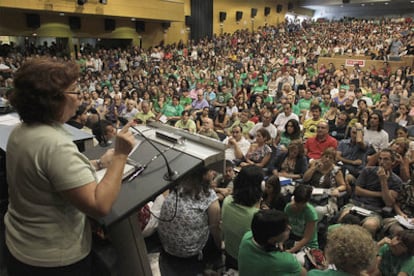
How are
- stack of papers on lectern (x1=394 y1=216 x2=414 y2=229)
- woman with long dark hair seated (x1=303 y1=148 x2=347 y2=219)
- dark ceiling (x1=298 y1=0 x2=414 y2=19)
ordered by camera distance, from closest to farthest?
stack of papers on lectern (x1=394 y1=216 x2=414 y2=229)
woman with long dark hair seated (x1=303 y1=148 x2=347 y2=219)
dark ceiling (x1=298 y1=0 x2=414 y2=19)

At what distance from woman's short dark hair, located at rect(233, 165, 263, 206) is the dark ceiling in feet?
77.0

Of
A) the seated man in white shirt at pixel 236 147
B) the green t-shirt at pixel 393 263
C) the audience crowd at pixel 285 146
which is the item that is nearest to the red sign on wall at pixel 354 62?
the audience crowd at pixel 285 146

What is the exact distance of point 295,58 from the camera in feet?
40.2

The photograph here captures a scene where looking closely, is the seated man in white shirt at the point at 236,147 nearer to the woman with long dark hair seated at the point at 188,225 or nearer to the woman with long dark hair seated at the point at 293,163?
the woman with long dark hair seated at the point at 293,163

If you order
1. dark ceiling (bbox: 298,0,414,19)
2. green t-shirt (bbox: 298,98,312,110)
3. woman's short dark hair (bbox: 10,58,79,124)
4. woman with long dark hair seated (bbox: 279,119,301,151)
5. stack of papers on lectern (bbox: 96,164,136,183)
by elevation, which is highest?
dark ceiling (bbox: 298,0,414,19)

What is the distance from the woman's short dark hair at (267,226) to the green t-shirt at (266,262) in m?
0.05

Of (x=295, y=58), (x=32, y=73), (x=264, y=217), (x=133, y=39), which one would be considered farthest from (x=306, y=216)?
(x=133, y=39)

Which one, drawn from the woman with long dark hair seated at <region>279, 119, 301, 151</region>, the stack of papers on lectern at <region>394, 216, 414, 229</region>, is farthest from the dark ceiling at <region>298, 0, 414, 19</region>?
the stack of papers on lectern at <region>394, 216, 414, 229</region>

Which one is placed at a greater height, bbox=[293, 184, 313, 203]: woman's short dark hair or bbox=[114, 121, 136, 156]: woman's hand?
bbox=[114, 121, 136, 156]: woman's hand

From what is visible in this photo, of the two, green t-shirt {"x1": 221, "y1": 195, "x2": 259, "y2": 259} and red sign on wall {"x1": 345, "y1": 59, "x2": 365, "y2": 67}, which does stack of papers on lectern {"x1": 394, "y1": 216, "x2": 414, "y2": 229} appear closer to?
green t-shirt {"x1": 221, "y1": 195, "x2": 259, "y2": 259}

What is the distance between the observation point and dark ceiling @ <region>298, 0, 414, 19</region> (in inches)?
854

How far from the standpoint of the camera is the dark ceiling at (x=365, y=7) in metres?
21.7

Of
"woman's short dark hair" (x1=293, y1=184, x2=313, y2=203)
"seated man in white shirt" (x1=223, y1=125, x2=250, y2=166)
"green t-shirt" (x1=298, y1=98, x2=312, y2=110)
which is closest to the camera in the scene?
"woman's short dark hair" (x1=293, y1=184, x2=313, y2=203)

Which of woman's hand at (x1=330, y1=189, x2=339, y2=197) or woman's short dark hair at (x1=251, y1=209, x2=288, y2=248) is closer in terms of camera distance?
woman's short dark hair at (x1=251, y1=209, x2=288, y2=248)
